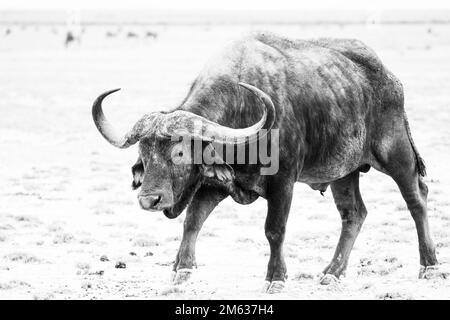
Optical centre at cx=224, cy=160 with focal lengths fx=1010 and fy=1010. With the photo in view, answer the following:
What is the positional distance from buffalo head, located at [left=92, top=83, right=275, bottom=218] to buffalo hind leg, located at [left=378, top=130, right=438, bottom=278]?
1.61 m

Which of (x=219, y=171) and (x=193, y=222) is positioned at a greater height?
(x=219, y=171)

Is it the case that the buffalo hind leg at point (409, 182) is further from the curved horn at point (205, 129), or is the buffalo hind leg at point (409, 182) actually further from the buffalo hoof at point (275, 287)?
the curved horn at point (205, 129)

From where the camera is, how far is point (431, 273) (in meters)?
8.57

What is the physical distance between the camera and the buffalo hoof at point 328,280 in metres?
8.41

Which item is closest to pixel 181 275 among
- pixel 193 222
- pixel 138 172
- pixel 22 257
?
pixel 193 222

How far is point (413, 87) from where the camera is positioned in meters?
29.4

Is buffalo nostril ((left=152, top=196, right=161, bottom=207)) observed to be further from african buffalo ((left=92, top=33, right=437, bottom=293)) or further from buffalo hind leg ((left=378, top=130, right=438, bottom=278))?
buffalo hind leg ((left=378, top=130, right=438, bottom=278))

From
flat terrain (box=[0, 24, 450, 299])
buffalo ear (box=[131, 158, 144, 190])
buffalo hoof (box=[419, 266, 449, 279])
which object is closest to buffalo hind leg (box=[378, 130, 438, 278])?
buffalo hoof (box=[419, 266, 449, 279])

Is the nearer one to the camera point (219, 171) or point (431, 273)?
point (219, 171)

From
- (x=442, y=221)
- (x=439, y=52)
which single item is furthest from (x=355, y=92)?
(x=439, y=52)

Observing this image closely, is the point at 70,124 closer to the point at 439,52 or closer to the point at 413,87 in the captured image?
the point at 413,87

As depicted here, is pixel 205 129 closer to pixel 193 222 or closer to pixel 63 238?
pixel 193 222

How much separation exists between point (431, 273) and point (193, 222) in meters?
2.10
